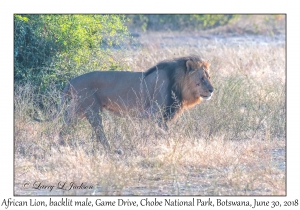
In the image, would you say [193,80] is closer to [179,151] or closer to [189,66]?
[189,66]

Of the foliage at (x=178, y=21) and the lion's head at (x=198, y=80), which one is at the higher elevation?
the foliage at (x=178, y=21)

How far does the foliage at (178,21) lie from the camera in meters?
24.4

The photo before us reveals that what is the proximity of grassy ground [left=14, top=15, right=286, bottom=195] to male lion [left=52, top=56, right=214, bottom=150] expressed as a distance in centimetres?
21

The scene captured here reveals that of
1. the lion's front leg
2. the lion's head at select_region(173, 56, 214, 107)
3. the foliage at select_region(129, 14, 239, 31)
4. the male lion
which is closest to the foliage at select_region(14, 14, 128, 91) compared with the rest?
the male lion

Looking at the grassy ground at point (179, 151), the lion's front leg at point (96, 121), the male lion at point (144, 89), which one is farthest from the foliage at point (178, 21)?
the lion's front leg at point (96, 121)

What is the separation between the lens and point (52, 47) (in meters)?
11.0

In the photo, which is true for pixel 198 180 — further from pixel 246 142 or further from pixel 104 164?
pixel 246 142

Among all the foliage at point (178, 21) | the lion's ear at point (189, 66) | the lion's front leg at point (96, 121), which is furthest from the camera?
the foliage at point (178, 21)

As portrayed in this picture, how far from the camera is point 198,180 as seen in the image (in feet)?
25.1

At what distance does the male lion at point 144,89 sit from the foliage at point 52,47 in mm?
1307

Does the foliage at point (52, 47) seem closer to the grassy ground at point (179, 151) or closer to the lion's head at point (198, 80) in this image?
the grassy ground at point (179, 151)

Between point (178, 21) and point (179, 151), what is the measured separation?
16.9m

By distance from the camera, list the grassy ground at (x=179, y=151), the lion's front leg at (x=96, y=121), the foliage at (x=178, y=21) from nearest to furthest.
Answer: the grassy ground at (x=179, y=151), the lion's front leg at (x=96, y=121), the foliage at (x=178, y=21)
